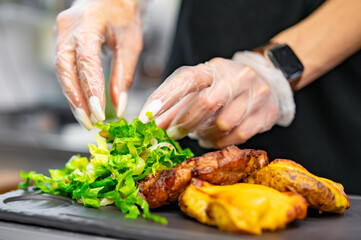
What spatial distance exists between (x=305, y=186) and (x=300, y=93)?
1430mm

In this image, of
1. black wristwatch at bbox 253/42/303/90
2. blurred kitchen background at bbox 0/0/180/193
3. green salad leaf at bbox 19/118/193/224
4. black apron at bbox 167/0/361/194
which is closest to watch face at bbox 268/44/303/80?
black wristwatch at bbox 253/42/303/90

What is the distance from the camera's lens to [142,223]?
1.24m

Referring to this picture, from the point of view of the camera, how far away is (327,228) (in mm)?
1309

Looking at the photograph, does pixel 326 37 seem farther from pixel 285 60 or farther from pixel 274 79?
pixel 274 79

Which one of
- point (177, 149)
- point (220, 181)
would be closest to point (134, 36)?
point (177, 149)

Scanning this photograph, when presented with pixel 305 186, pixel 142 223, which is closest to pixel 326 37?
pixel 305 186

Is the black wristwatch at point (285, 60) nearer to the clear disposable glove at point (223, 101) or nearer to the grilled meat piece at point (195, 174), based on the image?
the clear disposable glove at point (223, 101)

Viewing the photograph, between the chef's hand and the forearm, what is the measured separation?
0.90m

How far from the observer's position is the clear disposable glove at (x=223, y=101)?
1.80 metres

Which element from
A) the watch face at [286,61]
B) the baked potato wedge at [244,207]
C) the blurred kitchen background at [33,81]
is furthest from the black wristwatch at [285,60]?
the blurred kitchen background at [33,81]

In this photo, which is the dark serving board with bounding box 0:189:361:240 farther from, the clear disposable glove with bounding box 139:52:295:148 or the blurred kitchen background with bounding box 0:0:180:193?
the blurred kitchen background with bounding box 0:0:180:193

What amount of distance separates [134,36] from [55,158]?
69.9 inches

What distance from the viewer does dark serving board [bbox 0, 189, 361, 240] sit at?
1.17 m

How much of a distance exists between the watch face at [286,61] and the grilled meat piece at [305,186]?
2.74ft
